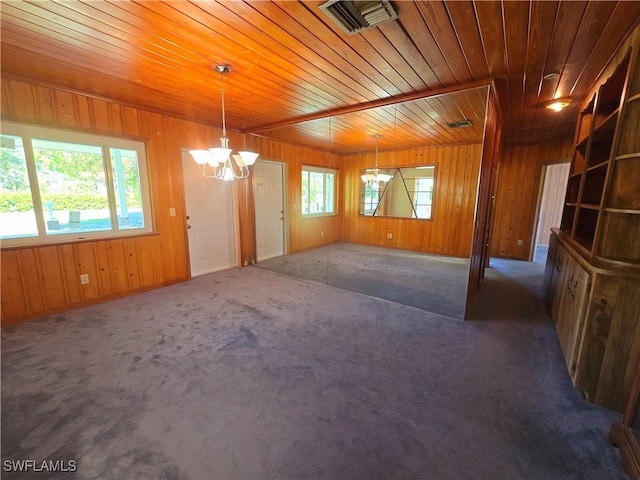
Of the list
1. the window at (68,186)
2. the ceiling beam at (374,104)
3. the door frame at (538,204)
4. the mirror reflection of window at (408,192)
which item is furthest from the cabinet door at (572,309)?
the window at (68,186)

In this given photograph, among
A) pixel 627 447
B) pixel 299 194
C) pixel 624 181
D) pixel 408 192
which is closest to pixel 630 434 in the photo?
pixel 627 447

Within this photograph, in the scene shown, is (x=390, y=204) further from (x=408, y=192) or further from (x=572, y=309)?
(x=572, y=309)

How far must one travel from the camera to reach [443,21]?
173 cm

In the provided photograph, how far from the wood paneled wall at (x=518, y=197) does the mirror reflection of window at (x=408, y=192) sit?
55.2 inches

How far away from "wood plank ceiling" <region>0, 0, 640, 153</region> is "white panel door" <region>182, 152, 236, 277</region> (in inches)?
44.4

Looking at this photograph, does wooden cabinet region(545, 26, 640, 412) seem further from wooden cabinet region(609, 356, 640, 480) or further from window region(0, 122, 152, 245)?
Result: window region(0, 122, 152, 245)

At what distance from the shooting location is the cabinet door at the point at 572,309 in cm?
196

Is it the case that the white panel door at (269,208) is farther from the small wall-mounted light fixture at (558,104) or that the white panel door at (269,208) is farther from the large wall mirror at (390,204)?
the small wall-mounted light fixture at (558,104)

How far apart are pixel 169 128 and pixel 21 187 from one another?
177cm

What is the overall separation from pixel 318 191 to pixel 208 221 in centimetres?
252

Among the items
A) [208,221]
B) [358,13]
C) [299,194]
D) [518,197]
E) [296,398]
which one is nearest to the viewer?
[358,13]

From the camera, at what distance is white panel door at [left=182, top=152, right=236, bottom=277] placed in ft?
14.0

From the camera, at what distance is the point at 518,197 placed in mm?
5625

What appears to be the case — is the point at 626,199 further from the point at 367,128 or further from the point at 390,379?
the point at 367,128
